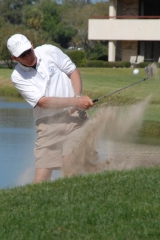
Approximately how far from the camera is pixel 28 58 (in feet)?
23.0

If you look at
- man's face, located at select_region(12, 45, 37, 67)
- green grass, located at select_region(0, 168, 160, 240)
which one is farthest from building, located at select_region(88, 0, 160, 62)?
green grass, located at select_region(0, 168, 160, 240)

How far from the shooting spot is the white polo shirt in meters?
7.16

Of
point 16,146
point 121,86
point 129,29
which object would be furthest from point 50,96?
point 129,29

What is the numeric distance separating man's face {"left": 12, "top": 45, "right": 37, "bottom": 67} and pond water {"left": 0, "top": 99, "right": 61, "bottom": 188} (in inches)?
76.2

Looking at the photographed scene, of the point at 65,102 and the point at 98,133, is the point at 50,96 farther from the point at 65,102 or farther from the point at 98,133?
the point at 98,133

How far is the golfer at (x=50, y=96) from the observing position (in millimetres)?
7051

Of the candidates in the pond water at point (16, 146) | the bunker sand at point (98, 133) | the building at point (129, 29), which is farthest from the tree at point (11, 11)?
the bunker sand at point (98, 133)

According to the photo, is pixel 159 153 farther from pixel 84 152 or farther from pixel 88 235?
pixel 88 235

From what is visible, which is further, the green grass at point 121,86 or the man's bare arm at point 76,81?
the green grass at point 121,86

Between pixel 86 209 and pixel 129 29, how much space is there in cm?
3242

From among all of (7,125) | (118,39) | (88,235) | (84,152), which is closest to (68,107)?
(84,152)

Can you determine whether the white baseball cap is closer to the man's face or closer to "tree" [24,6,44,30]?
the man's face

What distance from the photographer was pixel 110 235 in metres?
5.11

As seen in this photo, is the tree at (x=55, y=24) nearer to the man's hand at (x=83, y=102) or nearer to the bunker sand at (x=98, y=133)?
the bunker sand at (x=98, y=133)
